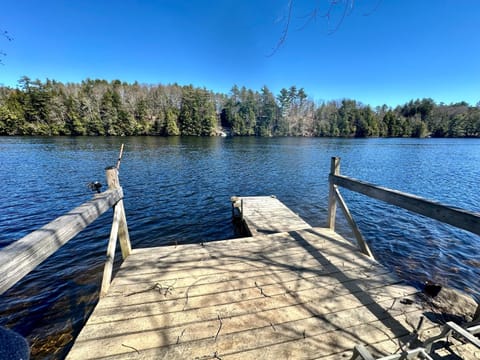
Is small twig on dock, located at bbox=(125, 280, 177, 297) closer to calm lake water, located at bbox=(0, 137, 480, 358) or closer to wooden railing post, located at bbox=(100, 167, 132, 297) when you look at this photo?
wooden railing post, located at bbox=(100, 167, 132, 297)

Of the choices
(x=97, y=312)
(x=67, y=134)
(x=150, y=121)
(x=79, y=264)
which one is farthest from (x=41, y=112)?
(x=97, y=312)

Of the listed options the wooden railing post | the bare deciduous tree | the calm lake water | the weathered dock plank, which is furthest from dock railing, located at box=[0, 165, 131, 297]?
the bare deciduous tree

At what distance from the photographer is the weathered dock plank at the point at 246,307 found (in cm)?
170

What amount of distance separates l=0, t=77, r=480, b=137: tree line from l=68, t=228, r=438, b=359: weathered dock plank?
54.0 meters

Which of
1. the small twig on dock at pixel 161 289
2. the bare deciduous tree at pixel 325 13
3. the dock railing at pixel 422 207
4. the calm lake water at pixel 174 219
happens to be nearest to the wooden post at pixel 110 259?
the small twig on dock at pixel 161 289

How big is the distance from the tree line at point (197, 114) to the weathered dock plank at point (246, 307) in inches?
2128

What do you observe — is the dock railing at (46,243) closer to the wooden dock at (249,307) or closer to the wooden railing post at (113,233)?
the wooden railing post at (113,233)

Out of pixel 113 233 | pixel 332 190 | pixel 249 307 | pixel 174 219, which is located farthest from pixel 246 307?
pixel 174 219

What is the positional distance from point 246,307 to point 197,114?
56795mm

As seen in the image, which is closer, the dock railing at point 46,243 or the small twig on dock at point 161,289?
the dock railing at point 46,243

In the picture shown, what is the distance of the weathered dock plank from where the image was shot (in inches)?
66.8

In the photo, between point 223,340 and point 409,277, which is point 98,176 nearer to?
point 223,340

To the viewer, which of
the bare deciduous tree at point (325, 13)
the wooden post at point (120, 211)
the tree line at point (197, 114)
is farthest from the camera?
the tree line at point (197, 114)

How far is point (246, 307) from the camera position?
2092 millimetres
